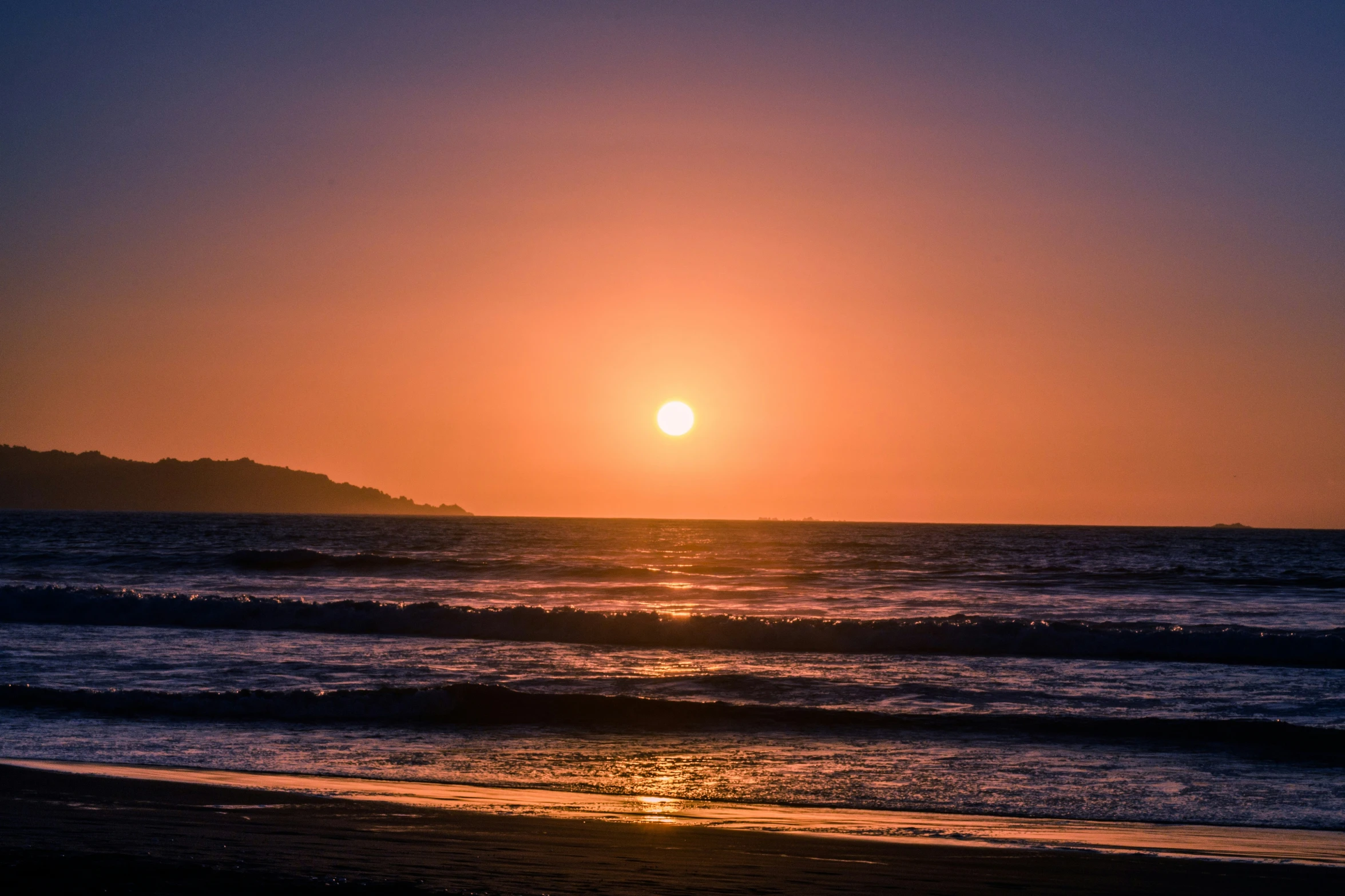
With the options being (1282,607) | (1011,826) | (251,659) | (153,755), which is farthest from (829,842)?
(1282,607)

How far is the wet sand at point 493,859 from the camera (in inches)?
245

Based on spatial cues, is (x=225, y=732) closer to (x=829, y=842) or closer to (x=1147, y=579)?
(x=829, y=842)

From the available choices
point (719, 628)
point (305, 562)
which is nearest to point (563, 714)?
point (719, 628)

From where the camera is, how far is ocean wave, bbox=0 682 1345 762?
1210 centimetres

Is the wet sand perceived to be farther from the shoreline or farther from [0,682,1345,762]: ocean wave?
[0,682,1345,762]: ocean wave

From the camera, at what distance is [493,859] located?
6.74 meters

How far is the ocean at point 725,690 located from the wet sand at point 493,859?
5.15ft

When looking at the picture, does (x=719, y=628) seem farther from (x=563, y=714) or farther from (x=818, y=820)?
(x=818, y=820)

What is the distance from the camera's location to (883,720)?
12578mm

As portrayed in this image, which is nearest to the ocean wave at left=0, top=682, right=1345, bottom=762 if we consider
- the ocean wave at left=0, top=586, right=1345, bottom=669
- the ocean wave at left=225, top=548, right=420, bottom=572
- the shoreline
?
the shoreline

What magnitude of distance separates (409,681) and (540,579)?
81.3 feet

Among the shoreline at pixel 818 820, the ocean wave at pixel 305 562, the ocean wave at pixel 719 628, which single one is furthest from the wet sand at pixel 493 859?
the ocean wave at pixel 305 562

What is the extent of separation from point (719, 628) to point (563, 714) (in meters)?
10.0

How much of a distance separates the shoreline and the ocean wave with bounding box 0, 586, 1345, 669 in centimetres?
1230
